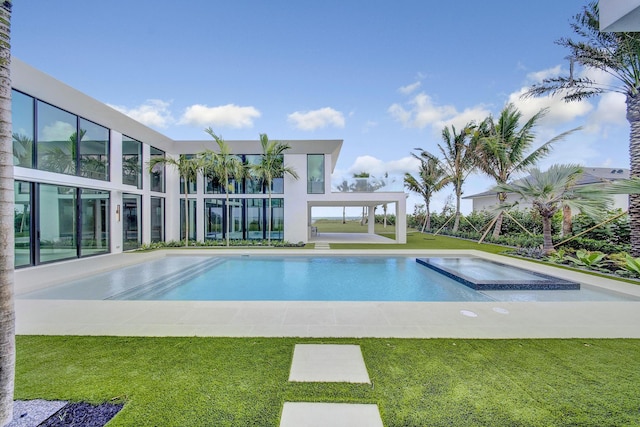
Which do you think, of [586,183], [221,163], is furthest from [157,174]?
[586,183]

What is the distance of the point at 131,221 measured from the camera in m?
13.1

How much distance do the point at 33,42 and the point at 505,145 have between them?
20822 millimetres

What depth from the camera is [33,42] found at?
27.8 feet

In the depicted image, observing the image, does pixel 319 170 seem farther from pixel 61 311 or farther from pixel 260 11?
pixel 61 311

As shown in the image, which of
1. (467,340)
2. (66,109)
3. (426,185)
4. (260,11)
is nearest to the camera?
(467,340)

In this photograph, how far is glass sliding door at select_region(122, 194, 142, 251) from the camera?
12586mm

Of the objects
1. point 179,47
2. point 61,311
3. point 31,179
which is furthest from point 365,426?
point 179,47

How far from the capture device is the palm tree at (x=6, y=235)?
6.07 feet

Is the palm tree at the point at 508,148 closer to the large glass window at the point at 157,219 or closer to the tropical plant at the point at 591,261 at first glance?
the tropical plant at the point at 591,261

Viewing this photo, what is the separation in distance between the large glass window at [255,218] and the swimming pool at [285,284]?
5090 mm

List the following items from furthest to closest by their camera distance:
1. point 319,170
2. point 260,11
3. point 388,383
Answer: point 319,170, point 260,11, point 388,383

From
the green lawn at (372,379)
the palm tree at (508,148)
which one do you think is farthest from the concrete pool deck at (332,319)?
the palm tree at (508,148)

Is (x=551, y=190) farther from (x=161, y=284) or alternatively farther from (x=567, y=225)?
(x=161, y=284)

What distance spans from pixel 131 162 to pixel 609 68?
18588mm
